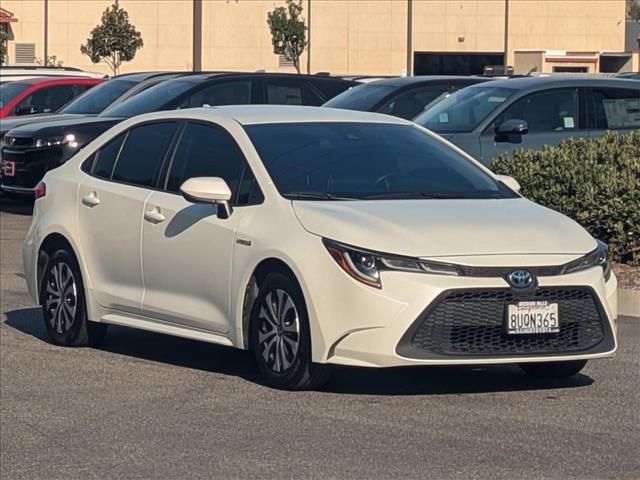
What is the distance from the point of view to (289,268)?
814 centimetres

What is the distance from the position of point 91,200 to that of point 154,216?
0.81m

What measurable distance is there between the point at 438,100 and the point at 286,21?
44043 mm

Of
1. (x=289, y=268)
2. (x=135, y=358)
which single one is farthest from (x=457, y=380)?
(x=135, y=358)

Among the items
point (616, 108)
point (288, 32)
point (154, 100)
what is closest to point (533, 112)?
point (616, 108)

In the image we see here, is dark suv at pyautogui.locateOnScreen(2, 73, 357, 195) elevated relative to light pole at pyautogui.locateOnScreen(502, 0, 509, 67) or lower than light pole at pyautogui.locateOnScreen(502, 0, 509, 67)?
lower

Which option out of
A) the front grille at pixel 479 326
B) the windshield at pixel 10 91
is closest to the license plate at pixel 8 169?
the windshield at pixel 10 91

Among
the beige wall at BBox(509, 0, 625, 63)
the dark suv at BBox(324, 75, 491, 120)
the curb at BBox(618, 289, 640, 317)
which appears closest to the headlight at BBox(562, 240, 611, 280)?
the curb at BBox(618, 289, 640, 317)

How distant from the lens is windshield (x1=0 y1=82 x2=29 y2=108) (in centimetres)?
2333

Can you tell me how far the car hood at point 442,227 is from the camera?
7.87 m

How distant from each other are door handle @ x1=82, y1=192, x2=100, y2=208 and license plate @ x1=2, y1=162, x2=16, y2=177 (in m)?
9.07

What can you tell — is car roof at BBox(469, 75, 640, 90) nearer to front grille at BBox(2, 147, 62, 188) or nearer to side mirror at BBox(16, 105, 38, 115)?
front grille at BBox(2, 147, 62, 188)

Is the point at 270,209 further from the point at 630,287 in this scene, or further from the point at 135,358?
the point at 630,287

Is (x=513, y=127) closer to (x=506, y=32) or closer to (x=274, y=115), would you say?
(x=274, y=115)

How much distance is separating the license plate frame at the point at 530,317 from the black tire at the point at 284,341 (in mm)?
1035
